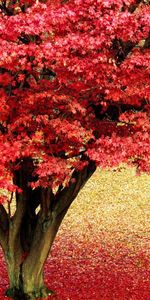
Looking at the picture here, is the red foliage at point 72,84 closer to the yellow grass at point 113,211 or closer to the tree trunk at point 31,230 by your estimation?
the tree trunk at point 31,230

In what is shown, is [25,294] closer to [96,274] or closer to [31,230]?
[31,230]

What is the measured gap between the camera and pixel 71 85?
9.99 metres

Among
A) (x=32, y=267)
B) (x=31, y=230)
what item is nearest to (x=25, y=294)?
(x=32, y=267)

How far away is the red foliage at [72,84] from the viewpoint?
912 cm

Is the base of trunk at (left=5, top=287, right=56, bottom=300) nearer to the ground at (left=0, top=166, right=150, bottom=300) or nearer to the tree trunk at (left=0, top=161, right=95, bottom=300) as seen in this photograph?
the tree trunk at (left=0, top=161, right=95, bottom=300)

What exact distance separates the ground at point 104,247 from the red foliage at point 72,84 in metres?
4.29

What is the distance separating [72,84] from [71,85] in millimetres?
45

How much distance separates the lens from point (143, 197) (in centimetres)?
2869

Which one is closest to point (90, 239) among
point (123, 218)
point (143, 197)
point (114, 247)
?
point (114, 247)

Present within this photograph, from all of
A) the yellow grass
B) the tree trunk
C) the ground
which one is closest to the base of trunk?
the tree trunk

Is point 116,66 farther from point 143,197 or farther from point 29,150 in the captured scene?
point 143,197

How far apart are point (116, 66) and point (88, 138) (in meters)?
2.00

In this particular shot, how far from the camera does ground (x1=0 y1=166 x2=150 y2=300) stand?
1428 cm

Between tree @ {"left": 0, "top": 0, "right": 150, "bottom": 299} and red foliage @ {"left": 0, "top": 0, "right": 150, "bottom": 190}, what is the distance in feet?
0.06
